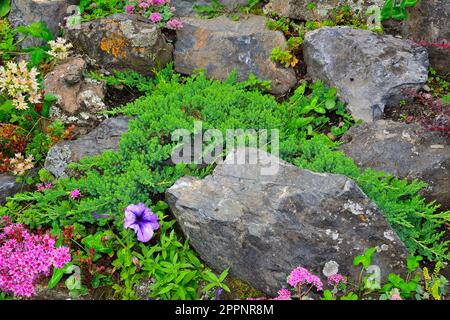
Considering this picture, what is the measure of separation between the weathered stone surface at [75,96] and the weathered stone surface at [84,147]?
404 millimetres

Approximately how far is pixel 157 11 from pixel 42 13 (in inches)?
58.4

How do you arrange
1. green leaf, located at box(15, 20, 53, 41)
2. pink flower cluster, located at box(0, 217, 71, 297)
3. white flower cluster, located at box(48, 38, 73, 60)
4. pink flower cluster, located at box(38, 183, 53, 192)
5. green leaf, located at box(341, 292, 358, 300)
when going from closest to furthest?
green leaf, located at box(341, 292, 358, 300) → pink flower cluster, located at box(0, 217, 71, 297) → pink flower cluster, located at box(38, 183, 53, 192) → green leaf, located at box(15, 20, 53, 41) → white flower cluster, located at box(48, 38, 73, 60)

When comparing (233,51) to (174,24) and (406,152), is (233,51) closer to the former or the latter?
(174,24)

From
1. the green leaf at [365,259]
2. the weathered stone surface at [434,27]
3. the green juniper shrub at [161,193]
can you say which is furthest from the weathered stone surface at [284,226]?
the weathered stone surface at [434,27]

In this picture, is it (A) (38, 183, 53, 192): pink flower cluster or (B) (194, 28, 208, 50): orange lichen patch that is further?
(B) (194, 28, 208, 50): orange lichen patch

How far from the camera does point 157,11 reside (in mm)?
6719

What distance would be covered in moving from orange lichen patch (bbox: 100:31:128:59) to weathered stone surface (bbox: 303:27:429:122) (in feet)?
7.25

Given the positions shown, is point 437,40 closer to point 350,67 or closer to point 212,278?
point 350,67

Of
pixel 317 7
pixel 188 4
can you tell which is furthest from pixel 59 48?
pixel 317 7

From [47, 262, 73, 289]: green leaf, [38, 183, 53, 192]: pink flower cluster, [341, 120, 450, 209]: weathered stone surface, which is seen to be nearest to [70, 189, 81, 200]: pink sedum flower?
[38, 183, 53, 192]: pink flower cluster

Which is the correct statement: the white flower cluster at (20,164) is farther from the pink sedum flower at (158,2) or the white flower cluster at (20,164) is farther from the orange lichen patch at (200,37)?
the pink sedum flower at (158,2)

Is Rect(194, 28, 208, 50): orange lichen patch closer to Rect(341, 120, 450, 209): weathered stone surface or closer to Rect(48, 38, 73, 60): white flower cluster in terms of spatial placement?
Rect(48, 38, 73, 60): white flower cluster

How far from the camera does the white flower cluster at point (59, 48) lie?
6.08m

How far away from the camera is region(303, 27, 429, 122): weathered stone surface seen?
5.66 metres
